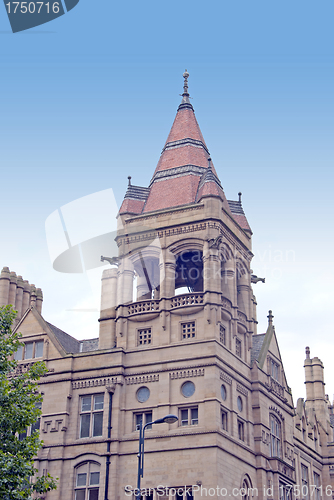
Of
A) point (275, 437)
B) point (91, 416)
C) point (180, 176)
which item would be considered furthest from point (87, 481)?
point (180, 176)

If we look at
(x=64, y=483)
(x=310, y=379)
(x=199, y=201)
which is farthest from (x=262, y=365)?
(x=310, y=379)

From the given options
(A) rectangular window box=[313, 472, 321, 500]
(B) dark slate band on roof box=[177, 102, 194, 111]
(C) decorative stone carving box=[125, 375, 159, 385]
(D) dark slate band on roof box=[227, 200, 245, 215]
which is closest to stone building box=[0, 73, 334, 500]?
(C) decorative stone carving box=[125, 375, 159, 385]

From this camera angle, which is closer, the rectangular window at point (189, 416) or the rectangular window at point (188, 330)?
the rectangular window at point (189, 416)

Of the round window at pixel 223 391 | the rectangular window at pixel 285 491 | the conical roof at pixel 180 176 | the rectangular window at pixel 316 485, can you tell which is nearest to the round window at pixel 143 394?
the round window at pixel 223 391

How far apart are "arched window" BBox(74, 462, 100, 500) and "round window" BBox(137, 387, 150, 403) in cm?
444

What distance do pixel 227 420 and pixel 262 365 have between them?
7146 mm

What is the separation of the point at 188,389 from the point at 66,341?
1128 centimetres

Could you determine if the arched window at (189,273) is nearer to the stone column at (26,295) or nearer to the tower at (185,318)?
the tower at (185,318)

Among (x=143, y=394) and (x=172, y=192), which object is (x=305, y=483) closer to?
(x=143, y=394)

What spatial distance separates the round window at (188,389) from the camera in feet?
153

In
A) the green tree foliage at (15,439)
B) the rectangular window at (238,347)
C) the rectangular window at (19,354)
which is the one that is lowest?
the green tree foliage at (15,439)

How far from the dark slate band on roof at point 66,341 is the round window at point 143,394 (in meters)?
6.57

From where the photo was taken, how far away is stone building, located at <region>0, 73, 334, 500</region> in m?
45.6

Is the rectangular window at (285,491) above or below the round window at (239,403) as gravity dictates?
below
